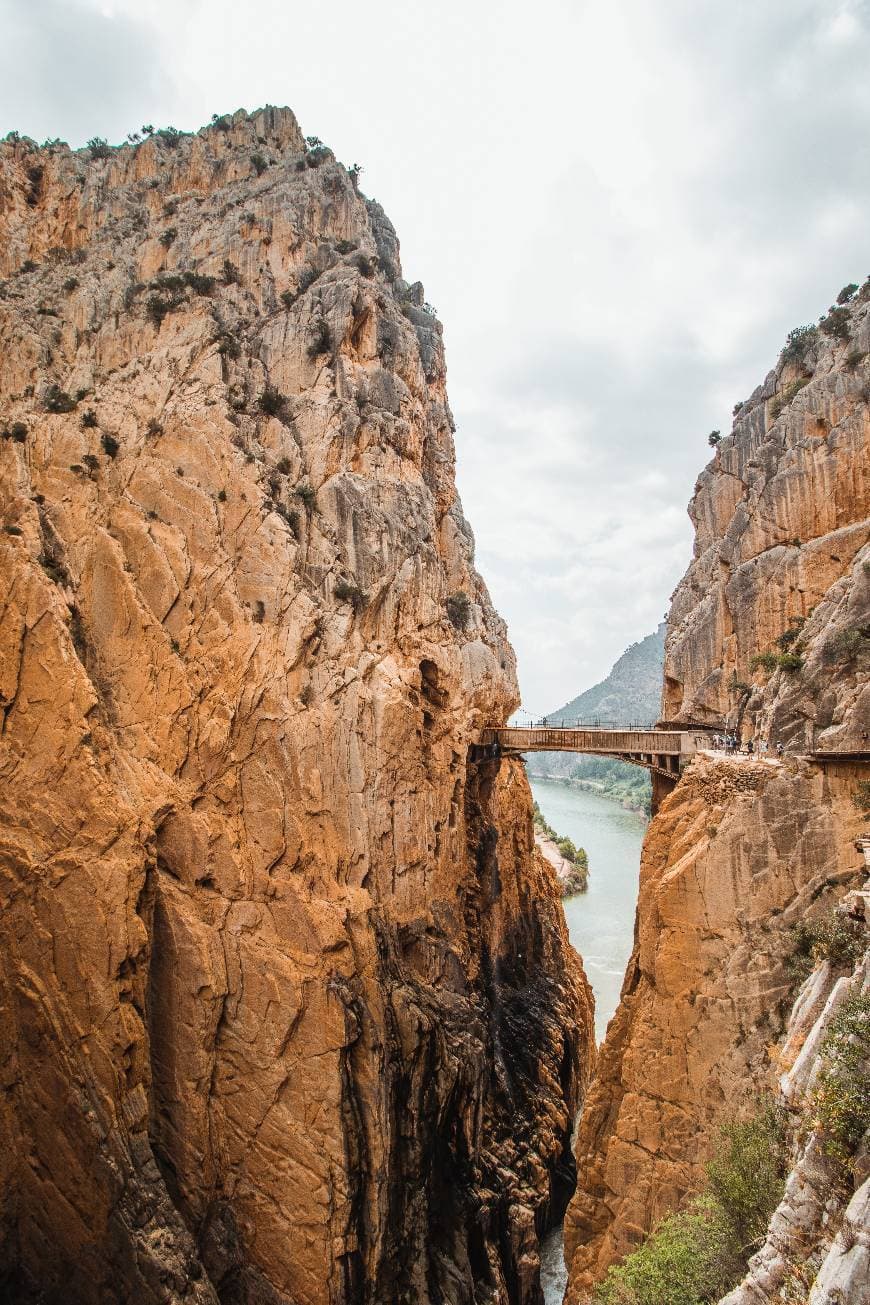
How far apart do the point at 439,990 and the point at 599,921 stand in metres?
30.9

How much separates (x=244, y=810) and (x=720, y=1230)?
12.7m

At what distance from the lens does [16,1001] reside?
49.6 feet

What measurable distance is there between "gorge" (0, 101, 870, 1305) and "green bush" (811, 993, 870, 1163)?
1.22m

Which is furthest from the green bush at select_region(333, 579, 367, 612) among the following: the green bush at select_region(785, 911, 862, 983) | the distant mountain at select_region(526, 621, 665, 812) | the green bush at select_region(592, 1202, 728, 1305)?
the distant mountain at select_region(526, 621, 665, 812)

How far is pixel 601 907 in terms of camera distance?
50.0 metres

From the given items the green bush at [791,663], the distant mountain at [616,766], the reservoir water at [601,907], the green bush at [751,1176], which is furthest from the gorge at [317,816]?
the distant mountain at [616,766]

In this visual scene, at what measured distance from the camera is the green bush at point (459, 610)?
2491cm

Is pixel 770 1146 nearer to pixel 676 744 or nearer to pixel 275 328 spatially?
pixel 676 744

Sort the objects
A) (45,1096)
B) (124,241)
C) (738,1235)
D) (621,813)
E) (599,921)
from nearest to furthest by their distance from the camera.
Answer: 1. (738,1235)
2. (45,1096)
3. (124,241)
4. (599,921)
5. (621,813)

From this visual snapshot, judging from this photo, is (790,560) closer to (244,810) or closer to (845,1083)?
(845,1083)

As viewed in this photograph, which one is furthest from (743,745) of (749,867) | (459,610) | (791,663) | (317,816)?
(459,610)

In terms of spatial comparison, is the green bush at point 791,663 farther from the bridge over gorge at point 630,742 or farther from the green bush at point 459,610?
the green bush at point 459,610

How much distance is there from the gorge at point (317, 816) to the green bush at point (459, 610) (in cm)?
12

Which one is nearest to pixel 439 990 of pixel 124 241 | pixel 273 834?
pixel 273 834
